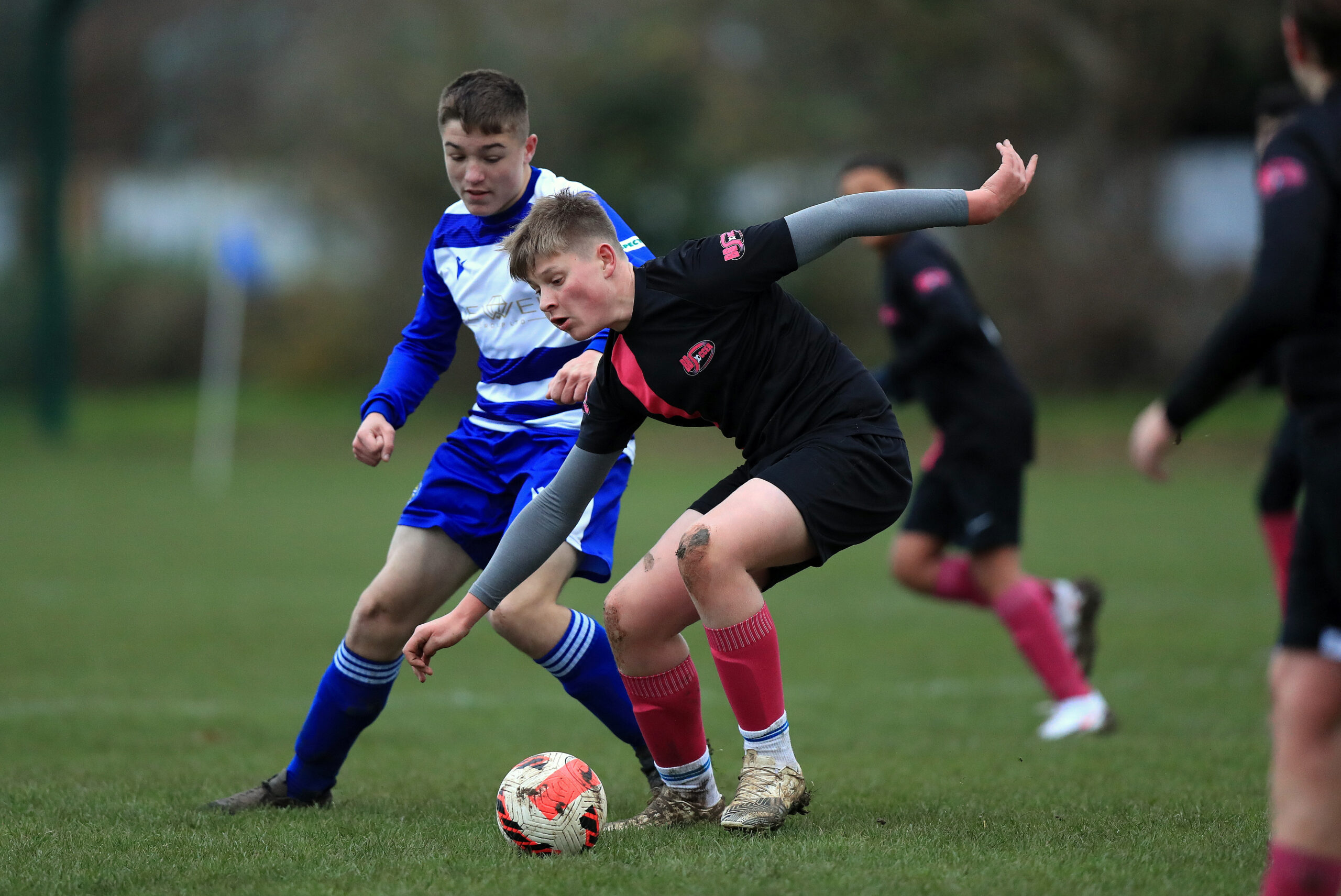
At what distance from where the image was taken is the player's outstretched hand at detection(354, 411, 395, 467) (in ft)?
13.9

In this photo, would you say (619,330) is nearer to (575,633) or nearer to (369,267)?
(575,633)

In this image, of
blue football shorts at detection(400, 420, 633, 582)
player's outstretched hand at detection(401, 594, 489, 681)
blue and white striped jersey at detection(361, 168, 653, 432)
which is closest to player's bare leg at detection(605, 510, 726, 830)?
player's outstretched hand at detection(401, 594, 489, 681)

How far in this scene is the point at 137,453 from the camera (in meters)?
21.8

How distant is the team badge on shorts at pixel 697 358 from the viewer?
3637 millimetres

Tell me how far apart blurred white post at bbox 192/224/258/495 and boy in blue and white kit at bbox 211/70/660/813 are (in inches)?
548

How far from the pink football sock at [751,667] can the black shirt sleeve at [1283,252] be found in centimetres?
148

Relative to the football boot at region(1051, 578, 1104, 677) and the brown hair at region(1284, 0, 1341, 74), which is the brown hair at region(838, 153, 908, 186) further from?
the brown hair at region(1284, 0, 1341, 74)

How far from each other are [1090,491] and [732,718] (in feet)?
37.5

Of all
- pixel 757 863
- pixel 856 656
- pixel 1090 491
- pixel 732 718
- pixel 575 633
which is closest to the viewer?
pixel 757 863

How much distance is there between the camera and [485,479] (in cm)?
441

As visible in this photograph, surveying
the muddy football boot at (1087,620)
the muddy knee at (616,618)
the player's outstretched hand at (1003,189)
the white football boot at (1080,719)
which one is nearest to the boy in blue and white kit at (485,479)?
the muddy knee at (616,618)

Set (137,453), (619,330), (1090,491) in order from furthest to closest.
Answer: (137,453) < (1090,491) < (619,330)

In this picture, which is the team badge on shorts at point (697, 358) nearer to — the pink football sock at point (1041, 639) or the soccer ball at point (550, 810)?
the soccer ball at point (550, 810)

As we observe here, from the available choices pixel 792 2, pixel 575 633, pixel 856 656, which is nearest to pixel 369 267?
pixel 792 2
